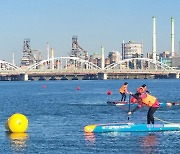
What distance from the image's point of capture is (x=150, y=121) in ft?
112

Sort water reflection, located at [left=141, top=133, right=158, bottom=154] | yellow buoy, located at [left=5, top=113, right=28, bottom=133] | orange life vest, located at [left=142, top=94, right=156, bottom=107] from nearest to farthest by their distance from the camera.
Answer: water reflection, located at [left=141, top=133, right=158, bottom=154], orange life vest, located at [left=142, top=94, right=156, bottom=107], yellow buoy, located at [left=5, top=113, right=28, bottom=133]

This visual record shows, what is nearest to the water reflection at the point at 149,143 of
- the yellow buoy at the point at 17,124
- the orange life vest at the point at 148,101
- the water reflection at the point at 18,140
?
the orange life vest at the point at 148,101

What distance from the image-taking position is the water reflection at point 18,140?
29.3 metres

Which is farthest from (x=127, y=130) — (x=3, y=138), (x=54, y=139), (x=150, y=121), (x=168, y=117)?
(x=168, y=117)

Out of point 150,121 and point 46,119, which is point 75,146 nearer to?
point 150,121

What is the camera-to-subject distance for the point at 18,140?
31.7 meters

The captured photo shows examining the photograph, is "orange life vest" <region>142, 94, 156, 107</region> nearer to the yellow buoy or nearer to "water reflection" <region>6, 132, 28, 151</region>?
"water reflection" <region>6, 132, 28, 151</region>

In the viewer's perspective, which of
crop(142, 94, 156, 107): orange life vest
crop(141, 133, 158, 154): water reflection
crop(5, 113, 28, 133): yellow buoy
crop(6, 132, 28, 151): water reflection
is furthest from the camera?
crop(5, 113, 28, 133): yellow buoy

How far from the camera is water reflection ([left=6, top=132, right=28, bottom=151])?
2926 cm

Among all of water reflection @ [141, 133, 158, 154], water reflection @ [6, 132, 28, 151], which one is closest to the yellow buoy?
water reflection @ [6, 132, 28, 151]

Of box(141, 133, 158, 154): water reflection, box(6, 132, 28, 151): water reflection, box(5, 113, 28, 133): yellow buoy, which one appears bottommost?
box(6, 132, 28, 151): water reflection

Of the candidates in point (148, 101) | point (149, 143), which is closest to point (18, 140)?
point (149, 143)

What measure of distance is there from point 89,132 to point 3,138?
435 cm

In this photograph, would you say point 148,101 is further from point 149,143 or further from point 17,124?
point 17,124
